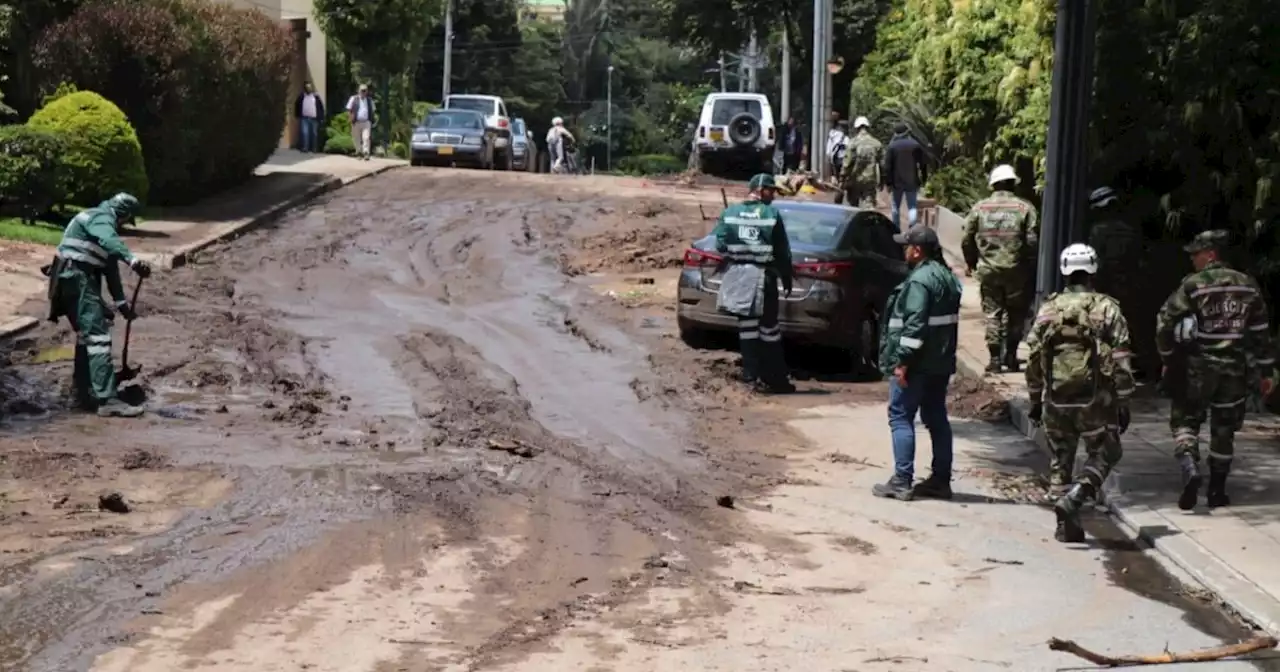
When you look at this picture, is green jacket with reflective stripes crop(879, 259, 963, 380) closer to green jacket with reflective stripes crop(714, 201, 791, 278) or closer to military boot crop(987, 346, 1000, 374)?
green jacket with reflective stripes crop(714, 201, 791, 278)

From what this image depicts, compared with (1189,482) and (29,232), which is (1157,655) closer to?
(1189,482)

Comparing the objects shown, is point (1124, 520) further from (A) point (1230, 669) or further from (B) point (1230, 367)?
(A) point (1230, 669)

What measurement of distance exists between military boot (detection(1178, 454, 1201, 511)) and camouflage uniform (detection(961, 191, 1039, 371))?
5230mm

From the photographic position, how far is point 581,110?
95375mm

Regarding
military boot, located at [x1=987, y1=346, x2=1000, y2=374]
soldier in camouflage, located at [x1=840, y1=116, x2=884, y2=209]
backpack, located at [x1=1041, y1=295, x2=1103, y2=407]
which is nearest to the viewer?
backpack, located at [x1=1041, y1=295, x2=1103, y2=407]

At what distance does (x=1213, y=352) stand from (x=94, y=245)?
8.19m

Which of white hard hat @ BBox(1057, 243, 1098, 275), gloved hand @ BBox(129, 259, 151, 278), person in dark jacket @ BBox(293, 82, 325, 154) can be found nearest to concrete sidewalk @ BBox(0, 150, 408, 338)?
person in dark jacket @ BBox(293, 82, 325, 154)

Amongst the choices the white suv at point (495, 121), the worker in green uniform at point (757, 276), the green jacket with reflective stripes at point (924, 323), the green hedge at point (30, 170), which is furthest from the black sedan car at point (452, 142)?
the green jacket with reflective stripes at point (924, 323)

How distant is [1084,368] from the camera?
1057 cm

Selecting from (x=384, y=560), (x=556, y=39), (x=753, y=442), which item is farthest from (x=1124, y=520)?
(x=556, y=39)

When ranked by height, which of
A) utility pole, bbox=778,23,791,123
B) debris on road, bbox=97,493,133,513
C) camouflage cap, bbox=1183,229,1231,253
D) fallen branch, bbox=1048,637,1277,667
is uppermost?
utility pole, bbox=778,23,791,123

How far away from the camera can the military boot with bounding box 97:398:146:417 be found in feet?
44.0

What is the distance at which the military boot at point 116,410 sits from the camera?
13406 mm

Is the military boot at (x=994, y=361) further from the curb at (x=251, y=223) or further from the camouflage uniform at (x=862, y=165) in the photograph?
the camouflage uniform at (x=862, y=165)
